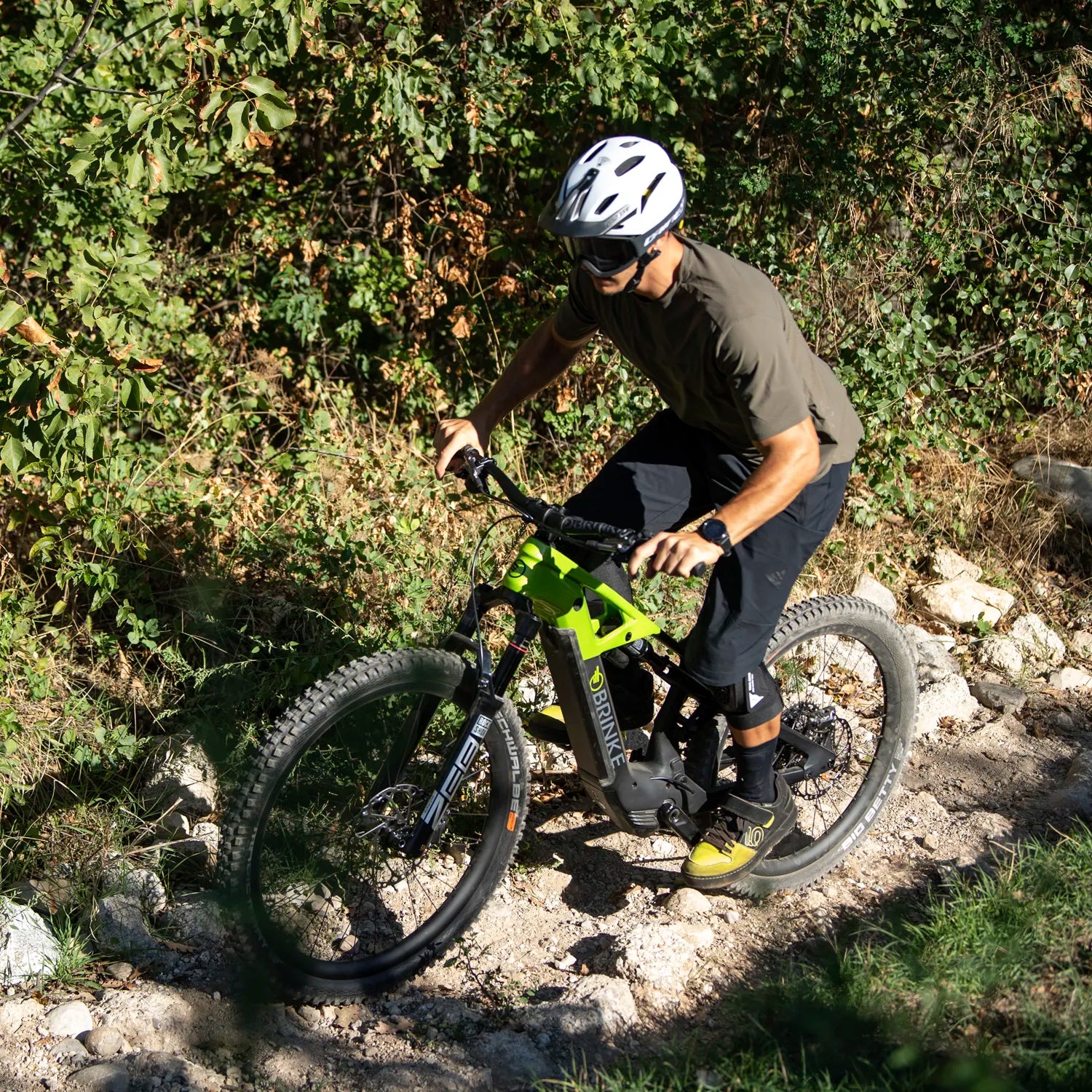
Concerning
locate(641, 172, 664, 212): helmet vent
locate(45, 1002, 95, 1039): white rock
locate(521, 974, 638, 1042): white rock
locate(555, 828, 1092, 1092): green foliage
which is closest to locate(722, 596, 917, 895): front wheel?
locate(555, 828, 1092, 1092): green foliage

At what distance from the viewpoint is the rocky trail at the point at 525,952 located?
3.20 m

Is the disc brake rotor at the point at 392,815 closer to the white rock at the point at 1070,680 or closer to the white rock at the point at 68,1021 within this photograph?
the white rock at the point at 68,1021

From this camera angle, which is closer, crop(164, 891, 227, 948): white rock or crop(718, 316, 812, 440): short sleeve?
crop(718, 316, 812, 440): short sleeve

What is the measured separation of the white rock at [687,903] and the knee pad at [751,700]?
0.62 meters

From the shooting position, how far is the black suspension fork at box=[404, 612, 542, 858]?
337cm

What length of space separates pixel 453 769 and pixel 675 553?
95 cm

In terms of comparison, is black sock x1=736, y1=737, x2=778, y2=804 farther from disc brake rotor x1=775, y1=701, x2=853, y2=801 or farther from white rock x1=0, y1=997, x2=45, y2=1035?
white rock x1=0, y1=997, x2=45, y2=1035

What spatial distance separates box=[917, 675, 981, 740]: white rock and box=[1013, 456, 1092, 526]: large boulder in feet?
5.54

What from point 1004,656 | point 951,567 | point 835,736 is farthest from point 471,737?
point 951,567

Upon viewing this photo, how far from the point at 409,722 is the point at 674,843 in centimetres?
139

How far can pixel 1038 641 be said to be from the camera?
5.74 meters

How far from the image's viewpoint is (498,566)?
17.7ft

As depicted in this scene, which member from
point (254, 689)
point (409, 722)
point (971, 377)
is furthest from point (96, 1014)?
point (971, 377)

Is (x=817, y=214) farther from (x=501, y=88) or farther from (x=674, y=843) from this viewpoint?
(x=674, y=843)
